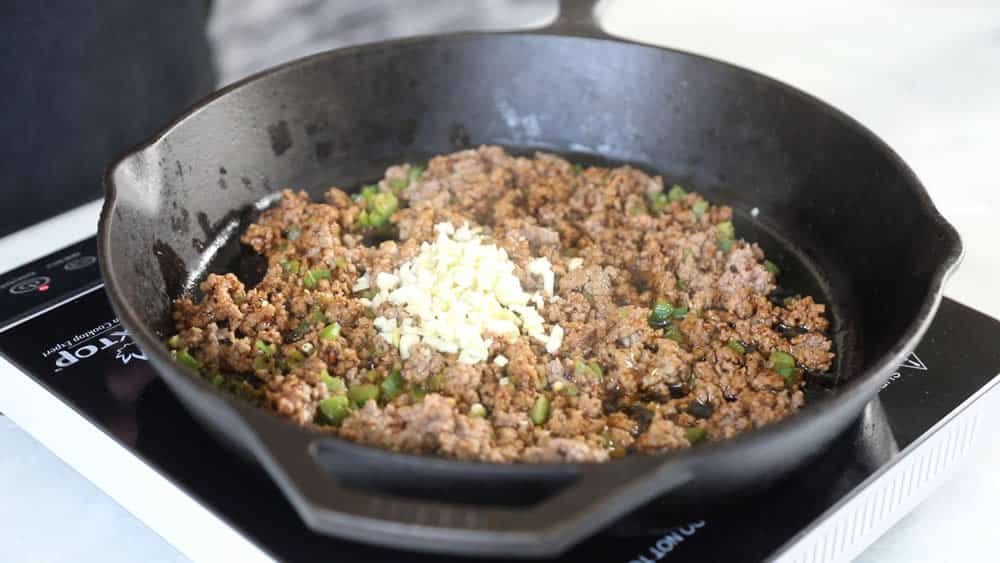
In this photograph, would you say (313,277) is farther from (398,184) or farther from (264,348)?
(398,184)

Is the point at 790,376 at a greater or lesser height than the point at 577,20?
lesser

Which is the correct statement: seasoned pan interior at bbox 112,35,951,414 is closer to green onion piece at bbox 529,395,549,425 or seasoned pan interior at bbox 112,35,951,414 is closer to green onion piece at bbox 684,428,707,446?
green onion piece at bbox 684,428,707,446

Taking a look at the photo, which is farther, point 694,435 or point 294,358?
point 294,358

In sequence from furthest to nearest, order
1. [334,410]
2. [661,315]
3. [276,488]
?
[661,315]
[334,410]
[276,488]

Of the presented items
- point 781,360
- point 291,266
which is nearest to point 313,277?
point 291,266

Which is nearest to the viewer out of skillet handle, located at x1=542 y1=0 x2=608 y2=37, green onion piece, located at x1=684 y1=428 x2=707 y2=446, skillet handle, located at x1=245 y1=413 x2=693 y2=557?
skillet handle, located at x1=245 y1=413 x2=693 y2=557

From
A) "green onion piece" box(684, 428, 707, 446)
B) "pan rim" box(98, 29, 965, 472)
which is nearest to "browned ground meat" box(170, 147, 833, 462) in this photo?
"green onion piece" box(684, 428, 707, 446)

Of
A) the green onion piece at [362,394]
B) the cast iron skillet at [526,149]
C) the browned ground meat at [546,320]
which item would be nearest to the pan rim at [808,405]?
the cast iron skillet at [526,149]

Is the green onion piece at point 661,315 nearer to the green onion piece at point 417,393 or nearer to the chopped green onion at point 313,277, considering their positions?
the green onion piece at point 417,393
